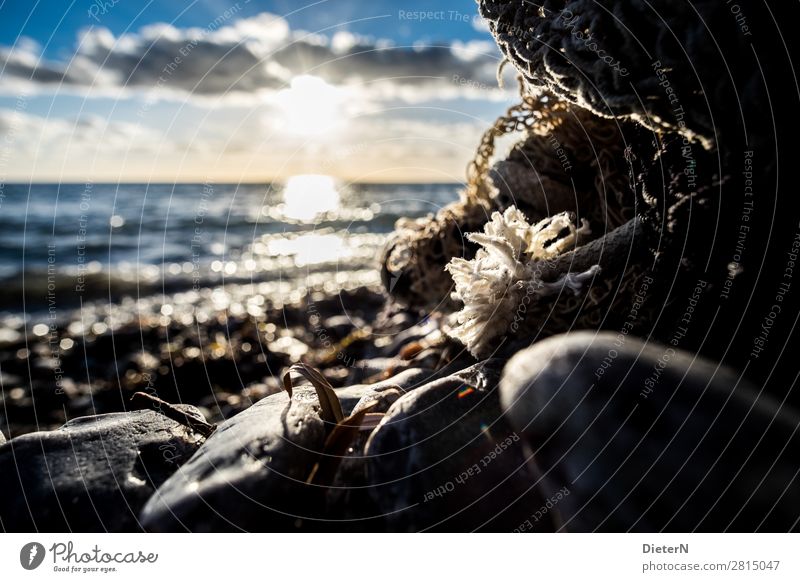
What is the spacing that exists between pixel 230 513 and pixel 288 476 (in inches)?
7.0

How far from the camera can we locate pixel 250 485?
1524mm

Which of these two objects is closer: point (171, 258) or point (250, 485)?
point (250, 485)

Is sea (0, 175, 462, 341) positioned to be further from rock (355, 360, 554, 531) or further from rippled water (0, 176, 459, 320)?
rock (355, 360, 554, 531)

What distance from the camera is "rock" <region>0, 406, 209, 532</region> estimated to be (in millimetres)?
1656

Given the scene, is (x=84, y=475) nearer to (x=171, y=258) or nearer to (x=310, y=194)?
(x=171, y=258)

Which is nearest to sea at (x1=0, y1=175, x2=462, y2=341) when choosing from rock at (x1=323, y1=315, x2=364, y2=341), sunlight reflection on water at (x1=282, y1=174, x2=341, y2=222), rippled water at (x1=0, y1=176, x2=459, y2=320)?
rippled water at (x1=0, y1=176, x2=459, y2=320)

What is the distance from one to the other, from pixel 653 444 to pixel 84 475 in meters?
1.68

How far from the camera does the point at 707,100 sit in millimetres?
1557

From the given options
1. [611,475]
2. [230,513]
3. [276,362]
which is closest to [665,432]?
[611,475]

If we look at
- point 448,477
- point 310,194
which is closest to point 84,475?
point 448,477

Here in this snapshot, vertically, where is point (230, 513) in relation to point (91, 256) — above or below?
below

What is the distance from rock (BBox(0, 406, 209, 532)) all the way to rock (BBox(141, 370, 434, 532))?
13cm

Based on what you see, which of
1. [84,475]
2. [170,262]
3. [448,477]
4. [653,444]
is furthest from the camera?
[170,262]

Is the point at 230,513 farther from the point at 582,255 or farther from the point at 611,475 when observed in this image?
the point at 582,255
